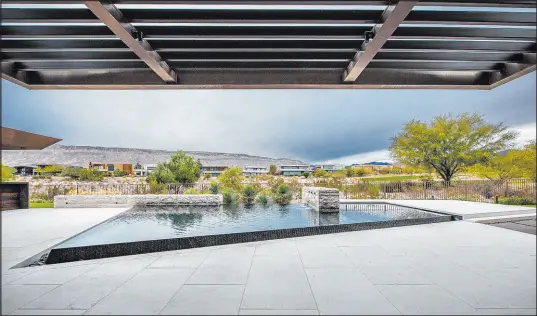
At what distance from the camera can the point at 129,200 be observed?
10.5 meters

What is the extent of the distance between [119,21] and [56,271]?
269cm

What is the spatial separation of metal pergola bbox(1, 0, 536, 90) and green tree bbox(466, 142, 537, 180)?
5.50 ft

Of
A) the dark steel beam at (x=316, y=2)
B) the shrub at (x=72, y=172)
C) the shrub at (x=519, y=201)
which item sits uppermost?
the dark steel beam at (x=316, y=2)

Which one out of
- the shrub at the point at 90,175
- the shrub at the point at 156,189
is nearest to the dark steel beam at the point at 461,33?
the shrub at the point at 156,189

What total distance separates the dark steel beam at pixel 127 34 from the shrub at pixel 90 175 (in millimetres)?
13177

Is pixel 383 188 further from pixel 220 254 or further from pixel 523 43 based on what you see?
pixel 220 254

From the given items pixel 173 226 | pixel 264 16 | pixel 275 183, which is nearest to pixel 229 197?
pixel 275 183

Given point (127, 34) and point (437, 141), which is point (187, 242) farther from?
point (437, 141)

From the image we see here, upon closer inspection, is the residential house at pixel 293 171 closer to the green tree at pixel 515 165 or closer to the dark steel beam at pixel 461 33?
the dark steel beam at pixel 461 33

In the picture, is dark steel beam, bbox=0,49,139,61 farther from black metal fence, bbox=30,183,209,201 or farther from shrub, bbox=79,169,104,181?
shrub, bbox=79,169,104,181

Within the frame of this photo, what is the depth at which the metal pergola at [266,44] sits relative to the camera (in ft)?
10.3

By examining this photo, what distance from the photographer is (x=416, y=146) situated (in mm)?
18797

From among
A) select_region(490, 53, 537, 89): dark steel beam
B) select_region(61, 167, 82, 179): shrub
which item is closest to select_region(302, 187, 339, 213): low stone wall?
select_region(490, 53, 537, 89): dark steel beam

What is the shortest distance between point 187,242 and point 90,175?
1335 centimetres
